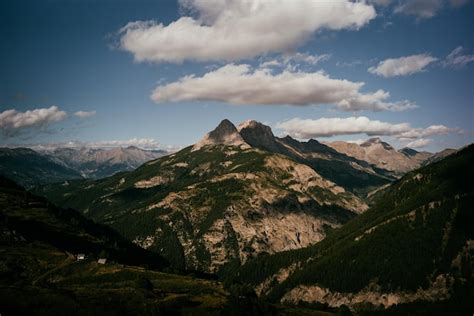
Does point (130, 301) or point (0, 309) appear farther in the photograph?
point (130, 301)

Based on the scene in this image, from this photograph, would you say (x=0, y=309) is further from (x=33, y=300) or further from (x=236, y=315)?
(x=236, y=315)

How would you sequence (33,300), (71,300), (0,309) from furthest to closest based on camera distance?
1. (71,300)
2. (33,300)
3. (0,309)

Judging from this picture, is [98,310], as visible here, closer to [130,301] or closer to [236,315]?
[130,301]

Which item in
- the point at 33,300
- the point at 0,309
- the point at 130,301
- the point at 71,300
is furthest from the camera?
the point at 130,301

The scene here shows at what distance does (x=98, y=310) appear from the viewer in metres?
168

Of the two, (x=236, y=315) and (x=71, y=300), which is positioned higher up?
(x=71, y=300)

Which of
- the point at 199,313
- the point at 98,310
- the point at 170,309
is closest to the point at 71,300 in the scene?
the point at 98,310

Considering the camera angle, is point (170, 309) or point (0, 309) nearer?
point (0, 309)

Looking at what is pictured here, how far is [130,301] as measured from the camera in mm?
190750

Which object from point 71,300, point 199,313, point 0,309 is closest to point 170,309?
point 199,313

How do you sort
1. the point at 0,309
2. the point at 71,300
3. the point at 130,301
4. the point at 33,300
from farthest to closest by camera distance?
the point at 130,301 → the point at 71,300 → the point at 33,300 → the point at 0,309

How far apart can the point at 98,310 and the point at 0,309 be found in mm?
35293

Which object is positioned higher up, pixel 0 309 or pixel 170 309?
pixel 0 309

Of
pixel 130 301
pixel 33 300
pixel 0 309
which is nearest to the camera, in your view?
pixel 0 309
